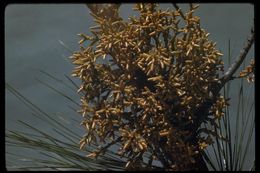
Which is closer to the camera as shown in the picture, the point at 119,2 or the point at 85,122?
the point at 119,2

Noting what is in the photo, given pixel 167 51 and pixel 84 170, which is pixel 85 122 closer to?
pixel 84 170

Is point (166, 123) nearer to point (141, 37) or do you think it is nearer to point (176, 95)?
point (176, 95)

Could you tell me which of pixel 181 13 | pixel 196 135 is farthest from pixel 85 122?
pixel 181 13

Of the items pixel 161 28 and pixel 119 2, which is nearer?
pixel 119 2

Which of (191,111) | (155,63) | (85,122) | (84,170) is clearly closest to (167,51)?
(155,63)

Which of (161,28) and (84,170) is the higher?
(161,28)

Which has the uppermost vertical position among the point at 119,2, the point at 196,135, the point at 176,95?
the point at 119,2
